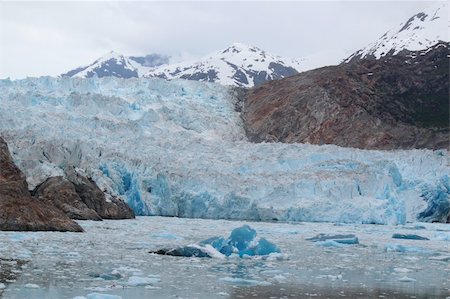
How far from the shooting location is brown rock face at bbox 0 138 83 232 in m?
12.4

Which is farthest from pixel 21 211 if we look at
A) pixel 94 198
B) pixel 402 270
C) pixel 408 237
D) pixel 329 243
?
pixel 408 237

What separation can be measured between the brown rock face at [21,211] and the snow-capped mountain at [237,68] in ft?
364

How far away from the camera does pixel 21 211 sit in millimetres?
12812

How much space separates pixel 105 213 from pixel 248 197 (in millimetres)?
5947

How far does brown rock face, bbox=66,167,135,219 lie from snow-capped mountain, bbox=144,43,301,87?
10522cm

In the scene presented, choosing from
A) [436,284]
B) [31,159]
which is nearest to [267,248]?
[436,284]

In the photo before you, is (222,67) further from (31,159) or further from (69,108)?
(31,159)

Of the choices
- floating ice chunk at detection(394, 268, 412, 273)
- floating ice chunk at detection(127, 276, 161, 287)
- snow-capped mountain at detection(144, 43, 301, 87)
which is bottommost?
floating ice chunk at detection(394, 268, 412, 273)

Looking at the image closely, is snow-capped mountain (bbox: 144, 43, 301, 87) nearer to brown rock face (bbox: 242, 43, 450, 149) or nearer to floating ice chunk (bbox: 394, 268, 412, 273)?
brown rock face (bbox: 242, 43, 450, 149)

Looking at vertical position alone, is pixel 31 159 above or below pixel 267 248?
above

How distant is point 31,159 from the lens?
19.3 meters

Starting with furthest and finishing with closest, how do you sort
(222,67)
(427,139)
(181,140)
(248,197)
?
(222,67) → (427,139) → (181,140) → (248,197)

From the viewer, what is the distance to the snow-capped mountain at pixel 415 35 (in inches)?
4158


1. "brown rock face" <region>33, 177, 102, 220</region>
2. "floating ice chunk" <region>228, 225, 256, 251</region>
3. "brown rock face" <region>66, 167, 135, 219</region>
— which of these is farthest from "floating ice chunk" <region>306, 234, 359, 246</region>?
"brown rock face" <region>66, 167, 135, 219</region>
